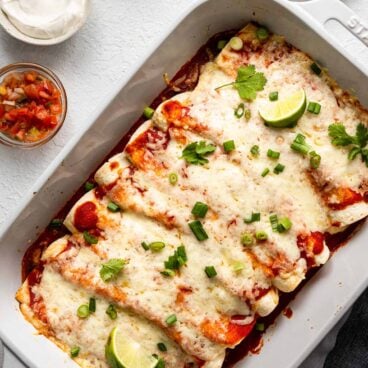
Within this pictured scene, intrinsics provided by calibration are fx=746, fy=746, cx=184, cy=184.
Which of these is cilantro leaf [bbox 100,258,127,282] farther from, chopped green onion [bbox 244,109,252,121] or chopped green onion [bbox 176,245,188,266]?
chopped green onion [bbox 244,109,252,121]

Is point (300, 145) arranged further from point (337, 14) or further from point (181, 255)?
point (181, 255)

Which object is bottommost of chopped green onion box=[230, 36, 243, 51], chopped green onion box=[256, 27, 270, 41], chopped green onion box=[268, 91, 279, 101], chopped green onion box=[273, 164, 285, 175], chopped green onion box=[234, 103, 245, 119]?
chopped green onion box=[273, 164, 285, 175]

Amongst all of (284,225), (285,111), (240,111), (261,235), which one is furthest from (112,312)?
(285,111)

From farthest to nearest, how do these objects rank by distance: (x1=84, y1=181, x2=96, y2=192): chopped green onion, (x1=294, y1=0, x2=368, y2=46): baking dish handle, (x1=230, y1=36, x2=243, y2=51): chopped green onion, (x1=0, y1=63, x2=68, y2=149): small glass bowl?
(x1=0, y1=63, x2=68, y2=149): small glass bowl < (x1=84, y1=181, x2=96, y2=192): chopped green onion < (x1=230, y1=36, x2=243, y2=51): chopped green onion < (x1=294, y1=0, x2=368, y2=46): baking dish handle

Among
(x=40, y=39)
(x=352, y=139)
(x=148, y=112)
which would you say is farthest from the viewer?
(x=40, y=39)

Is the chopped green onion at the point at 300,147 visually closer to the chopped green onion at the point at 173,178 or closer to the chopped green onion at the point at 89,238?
the chopped green onion at the point at 173,178

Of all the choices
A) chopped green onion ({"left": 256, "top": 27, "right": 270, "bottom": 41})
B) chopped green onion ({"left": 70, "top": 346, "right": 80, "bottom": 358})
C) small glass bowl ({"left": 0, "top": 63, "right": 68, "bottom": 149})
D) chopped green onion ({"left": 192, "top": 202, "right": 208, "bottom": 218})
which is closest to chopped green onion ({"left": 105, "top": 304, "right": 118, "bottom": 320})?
chopped green onion ({"left": 70, "top": 346, "right": 80, "bottom": 358})
